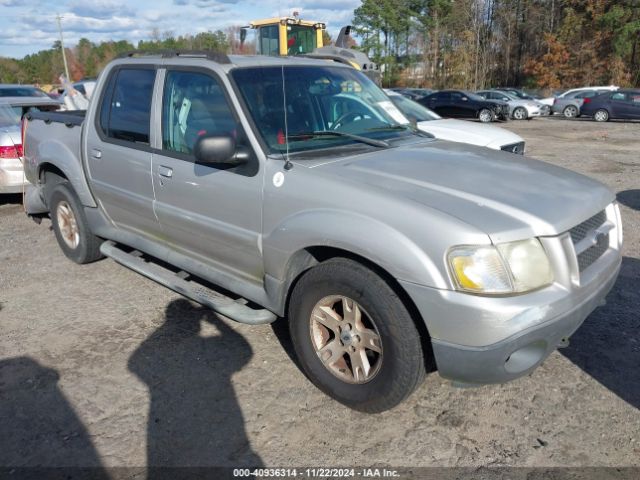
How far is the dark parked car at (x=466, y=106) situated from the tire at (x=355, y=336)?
22.6 meters

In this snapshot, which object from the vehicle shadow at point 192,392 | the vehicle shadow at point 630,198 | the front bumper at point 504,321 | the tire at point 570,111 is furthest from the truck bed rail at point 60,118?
the tire at point 570,111

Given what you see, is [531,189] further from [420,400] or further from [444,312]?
[420,400]

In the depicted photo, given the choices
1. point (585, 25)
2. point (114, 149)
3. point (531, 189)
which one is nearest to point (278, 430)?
point (531, 189)

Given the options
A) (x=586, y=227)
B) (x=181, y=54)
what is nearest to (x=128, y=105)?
(x=181, y=54)

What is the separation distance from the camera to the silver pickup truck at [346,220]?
2.53 m

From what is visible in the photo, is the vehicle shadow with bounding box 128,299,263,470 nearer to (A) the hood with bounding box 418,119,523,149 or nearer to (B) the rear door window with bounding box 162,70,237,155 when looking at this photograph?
(B) the rear door window with bounding box 162,70,237,155

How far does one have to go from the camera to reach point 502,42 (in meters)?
53.7

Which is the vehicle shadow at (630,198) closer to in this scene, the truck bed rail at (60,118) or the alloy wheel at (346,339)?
the alloy wheel at (346,339)

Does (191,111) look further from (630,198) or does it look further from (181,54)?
(630,198)

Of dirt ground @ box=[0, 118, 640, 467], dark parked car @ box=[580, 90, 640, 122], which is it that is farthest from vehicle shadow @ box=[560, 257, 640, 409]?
dark parked car @ box=[580, 90, 640, 122]

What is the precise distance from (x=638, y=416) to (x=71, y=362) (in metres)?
3.59

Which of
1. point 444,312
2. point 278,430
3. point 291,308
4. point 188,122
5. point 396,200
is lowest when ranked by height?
point 278,430

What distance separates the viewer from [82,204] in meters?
5.07

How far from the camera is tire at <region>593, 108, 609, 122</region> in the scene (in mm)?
24112
